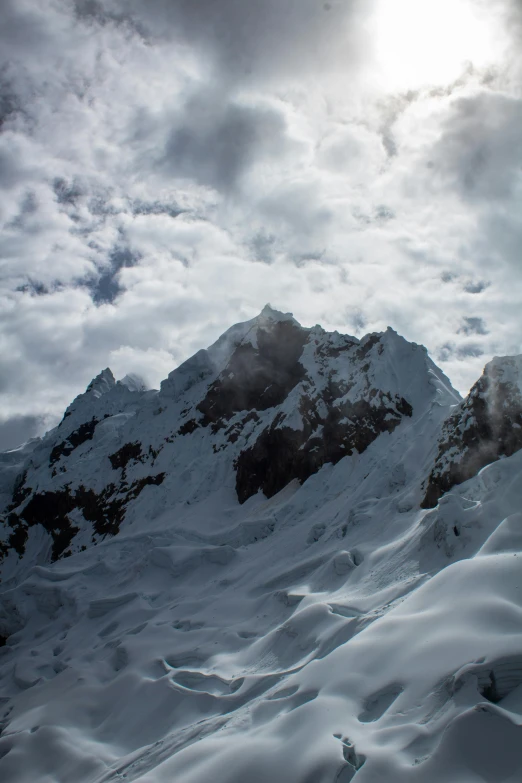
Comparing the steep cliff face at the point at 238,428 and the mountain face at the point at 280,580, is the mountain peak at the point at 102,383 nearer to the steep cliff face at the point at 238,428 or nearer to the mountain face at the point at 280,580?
the steep cliff face at the point at 238,428

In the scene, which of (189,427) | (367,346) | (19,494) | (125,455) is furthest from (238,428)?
(19,494)

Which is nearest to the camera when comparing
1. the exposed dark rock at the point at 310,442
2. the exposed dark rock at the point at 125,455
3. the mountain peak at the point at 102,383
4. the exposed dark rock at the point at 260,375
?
the exposed dark rock at the point at 310,442

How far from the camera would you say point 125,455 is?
63531mm

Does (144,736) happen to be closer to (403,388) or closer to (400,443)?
(400,443)

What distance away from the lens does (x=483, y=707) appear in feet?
32.3

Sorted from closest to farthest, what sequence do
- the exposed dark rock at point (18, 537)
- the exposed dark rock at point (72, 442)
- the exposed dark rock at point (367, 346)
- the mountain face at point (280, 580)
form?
the mountain face at point (280, 580) → the exposed dark rock at point (367, 346) → the exposed dark rock at point (18, 537) → the exposed dark rock at point (72, 442)

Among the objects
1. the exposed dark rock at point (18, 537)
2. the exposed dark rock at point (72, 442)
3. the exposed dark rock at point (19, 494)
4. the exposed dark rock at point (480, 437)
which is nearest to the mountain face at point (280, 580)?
the exposed dark rock at point (480, 437)

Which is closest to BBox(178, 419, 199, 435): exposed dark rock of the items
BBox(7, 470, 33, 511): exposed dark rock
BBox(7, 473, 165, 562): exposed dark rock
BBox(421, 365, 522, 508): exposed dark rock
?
BBox(7, 473, 165, 562): exposed dark rock

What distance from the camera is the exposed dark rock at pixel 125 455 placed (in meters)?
62.3

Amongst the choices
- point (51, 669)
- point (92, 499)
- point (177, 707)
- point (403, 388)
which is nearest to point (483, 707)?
point (177, 707)

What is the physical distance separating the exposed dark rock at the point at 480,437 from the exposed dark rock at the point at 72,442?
201ft

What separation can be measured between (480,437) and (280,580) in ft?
43.6

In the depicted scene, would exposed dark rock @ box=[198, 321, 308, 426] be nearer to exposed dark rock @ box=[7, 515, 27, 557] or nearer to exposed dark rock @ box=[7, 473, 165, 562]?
exposed dark rock @ box=[7, 473, 165, 562]

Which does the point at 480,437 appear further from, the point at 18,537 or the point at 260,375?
the point at 18,537
